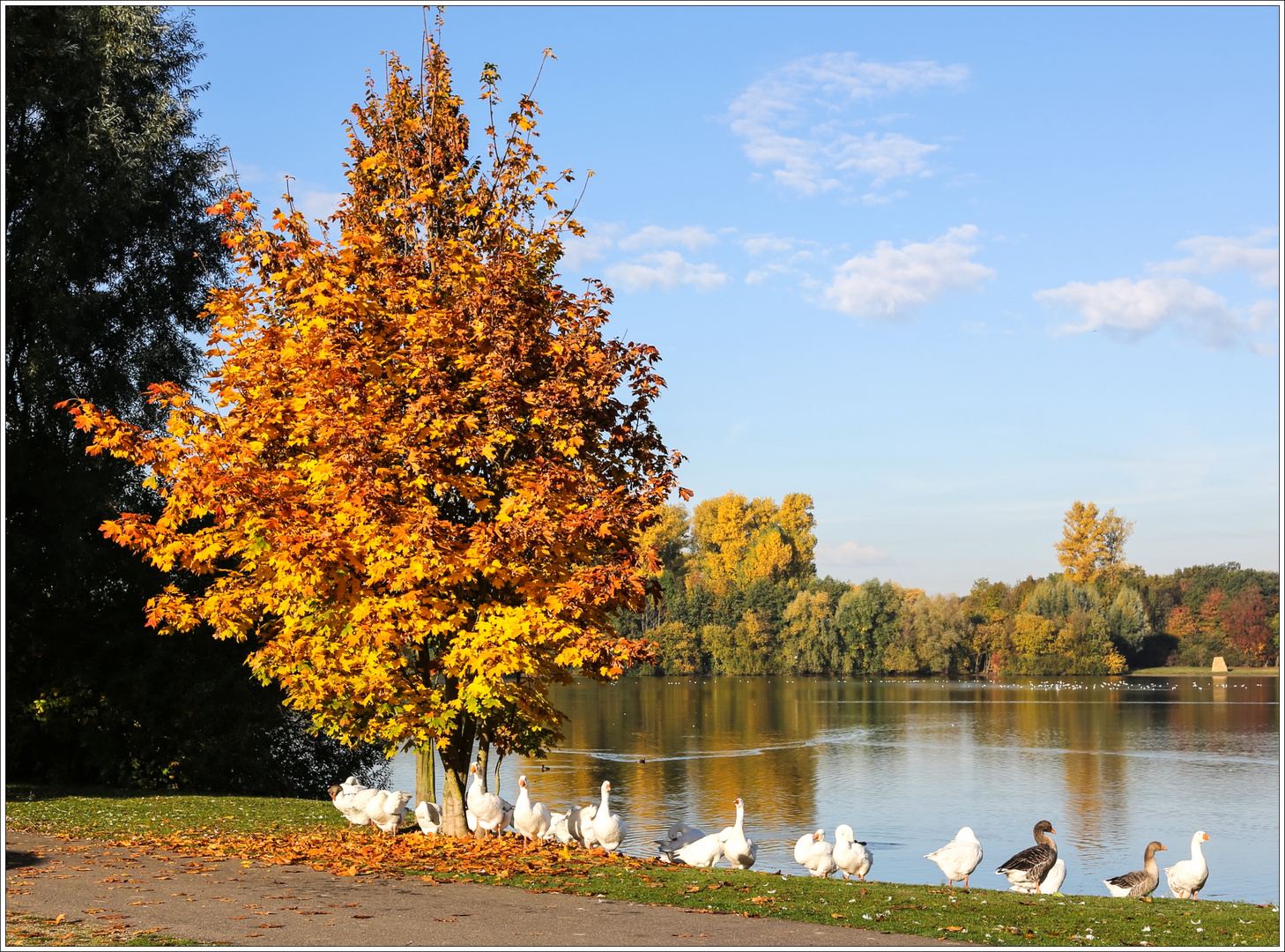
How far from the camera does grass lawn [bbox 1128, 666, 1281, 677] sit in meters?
92.9

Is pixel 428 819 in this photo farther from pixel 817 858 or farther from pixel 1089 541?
pixel 1089 541

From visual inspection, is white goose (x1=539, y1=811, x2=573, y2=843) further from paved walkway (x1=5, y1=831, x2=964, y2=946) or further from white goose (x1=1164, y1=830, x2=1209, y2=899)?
white goose (x1=1164, y1=830, x2=1209, y2=899)

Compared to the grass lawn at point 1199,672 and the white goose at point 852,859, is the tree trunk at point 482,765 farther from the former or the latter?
the grass lawn at point 1199,672

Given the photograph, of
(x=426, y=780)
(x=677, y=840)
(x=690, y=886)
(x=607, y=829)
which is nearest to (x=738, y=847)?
(x=677, y=840)

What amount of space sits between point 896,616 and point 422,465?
78.7 meters

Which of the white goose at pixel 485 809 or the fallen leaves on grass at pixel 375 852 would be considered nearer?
the fallen leaves on grass at pixel 375 852

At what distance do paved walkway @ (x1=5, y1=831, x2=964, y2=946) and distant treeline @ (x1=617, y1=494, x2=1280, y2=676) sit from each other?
6618 cm

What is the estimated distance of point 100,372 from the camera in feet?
71.3

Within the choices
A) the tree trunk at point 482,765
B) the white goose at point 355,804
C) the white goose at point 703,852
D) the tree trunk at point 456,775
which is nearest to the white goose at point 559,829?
the tree trunk at point 482,765

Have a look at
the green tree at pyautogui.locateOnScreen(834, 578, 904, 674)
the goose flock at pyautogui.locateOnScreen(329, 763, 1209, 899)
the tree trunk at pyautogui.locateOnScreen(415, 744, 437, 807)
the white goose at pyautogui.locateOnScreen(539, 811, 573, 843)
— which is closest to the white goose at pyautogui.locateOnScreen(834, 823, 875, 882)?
the goose flock at pyautogui.locateOnScreen(329, 763, 1209, 899)

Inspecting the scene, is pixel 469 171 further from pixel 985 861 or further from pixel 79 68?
pixel 985 861

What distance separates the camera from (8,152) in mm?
20797

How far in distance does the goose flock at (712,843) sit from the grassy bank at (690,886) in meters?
0.35

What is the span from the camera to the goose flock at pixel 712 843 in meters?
15.3
